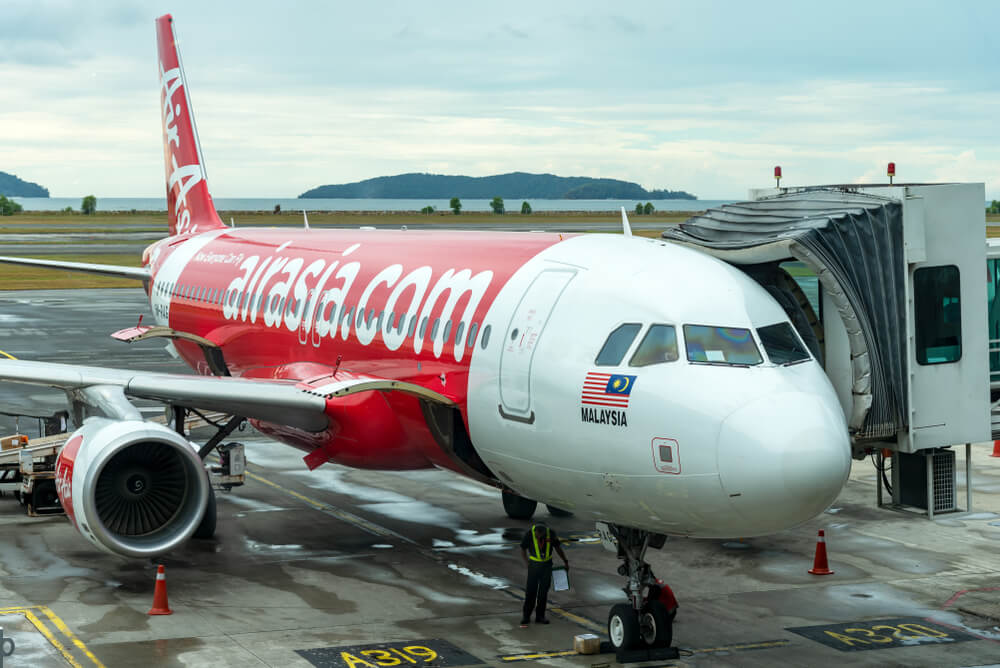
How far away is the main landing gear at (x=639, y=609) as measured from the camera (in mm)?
14406

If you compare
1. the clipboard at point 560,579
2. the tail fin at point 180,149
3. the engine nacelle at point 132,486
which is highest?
the tail fin at point 180,149

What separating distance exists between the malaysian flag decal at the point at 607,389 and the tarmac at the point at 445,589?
1.99 metres

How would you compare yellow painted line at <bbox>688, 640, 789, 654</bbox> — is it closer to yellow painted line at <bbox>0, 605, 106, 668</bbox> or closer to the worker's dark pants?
the worker's dark pants

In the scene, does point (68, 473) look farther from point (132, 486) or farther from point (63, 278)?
point (63, 278)

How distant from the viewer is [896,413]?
14914 millimetres

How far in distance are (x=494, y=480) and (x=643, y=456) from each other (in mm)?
3978

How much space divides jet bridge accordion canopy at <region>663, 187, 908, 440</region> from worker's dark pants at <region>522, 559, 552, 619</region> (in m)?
4.07

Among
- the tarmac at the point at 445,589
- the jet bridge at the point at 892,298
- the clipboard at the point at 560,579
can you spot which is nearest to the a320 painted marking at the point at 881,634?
the tarmac at the point at 445,589

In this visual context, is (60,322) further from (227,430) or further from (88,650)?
(88,650)

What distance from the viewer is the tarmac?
1476 centimetres

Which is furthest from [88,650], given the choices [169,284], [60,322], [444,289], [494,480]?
[60,322]

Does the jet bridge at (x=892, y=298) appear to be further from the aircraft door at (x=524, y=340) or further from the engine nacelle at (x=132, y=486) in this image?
the engine nacelle at (x=132, y=486)

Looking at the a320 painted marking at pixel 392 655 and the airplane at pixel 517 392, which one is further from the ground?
the airplane at pixel 517 392

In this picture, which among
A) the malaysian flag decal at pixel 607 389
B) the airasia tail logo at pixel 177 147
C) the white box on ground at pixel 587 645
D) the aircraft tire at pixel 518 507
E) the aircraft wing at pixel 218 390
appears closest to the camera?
the malaysian flag decal at pixel 607 389
